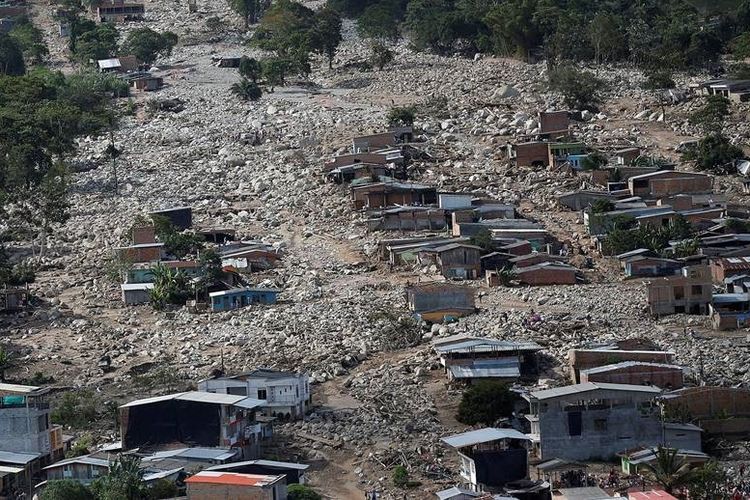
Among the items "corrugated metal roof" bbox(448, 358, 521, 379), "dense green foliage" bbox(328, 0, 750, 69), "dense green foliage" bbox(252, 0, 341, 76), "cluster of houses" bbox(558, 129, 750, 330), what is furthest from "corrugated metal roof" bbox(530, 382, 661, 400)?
"dense green foliage" bbox(252, 0, 341, 76)

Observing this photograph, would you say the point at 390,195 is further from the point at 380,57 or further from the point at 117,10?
the point at 117,10

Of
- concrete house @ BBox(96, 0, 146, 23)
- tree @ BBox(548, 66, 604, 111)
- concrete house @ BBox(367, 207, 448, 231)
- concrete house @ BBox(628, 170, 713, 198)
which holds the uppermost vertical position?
concrete house @ BBox(96, 0, 146, 23)

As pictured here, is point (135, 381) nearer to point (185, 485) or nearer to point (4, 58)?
point (185, 485)

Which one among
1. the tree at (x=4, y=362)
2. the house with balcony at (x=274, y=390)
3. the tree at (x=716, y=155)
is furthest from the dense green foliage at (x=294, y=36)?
the house with balcony at (x=274, y=390)

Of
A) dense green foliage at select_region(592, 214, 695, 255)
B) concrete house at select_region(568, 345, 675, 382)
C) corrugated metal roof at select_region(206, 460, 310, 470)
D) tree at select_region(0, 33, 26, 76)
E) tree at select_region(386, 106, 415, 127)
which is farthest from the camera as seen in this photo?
tree at select_region(0, 33, 26, 76)

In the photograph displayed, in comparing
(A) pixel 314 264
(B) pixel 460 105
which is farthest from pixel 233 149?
(A) pixel 314 264

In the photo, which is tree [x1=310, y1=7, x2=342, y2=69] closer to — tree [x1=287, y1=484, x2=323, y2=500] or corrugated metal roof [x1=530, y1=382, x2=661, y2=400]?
corrugated metal roof [x1=530, y1=382, x2=661, y2=400]

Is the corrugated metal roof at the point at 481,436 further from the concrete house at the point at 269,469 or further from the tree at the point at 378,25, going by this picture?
the tree at the point at 378,25
